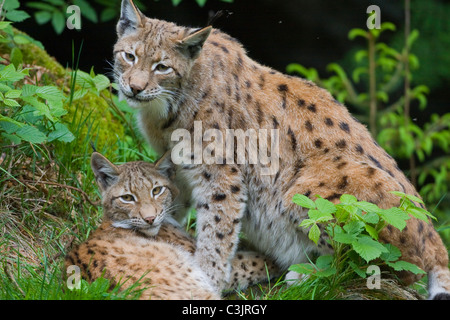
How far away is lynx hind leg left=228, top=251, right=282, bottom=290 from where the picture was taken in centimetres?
523

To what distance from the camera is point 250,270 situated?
5324mm

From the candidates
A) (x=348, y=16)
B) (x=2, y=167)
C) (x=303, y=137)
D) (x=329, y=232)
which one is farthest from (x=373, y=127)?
(x=2, y=167)

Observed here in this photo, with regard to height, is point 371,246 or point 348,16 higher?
point 348,16

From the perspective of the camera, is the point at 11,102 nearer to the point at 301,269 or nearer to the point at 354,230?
the point at 301,269

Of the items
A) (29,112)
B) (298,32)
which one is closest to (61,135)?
(29,112)

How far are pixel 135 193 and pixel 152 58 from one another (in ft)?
3.35

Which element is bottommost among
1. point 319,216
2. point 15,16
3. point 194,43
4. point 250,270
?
point 250,270

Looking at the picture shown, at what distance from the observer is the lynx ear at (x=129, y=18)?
518 centimetres

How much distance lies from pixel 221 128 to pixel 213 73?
18.5 inches

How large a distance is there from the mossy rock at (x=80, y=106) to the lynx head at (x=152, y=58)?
1.12 meters

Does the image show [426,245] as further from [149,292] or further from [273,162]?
[149,292]

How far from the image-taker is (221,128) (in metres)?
5.25

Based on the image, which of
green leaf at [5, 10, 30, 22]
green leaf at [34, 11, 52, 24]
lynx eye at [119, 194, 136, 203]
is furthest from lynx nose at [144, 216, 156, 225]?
green leaf at [34, 11, 52, 24]

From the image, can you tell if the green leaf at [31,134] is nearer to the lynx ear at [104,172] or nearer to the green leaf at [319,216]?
the lynx ear at [104,172]
